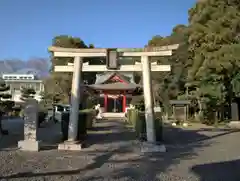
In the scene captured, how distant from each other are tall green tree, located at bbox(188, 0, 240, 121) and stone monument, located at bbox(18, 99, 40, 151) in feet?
51.3

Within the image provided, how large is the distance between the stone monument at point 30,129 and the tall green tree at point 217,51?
15625 mm

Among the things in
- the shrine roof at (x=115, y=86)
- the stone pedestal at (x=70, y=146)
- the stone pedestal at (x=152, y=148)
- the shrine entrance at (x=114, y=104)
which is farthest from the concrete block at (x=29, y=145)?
the shrine entrance at (x=114, y=104)

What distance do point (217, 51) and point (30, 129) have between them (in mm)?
17085

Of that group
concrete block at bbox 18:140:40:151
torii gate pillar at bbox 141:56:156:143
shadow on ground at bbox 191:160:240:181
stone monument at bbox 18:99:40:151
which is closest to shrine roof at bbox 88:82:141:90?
torii gate pillar at bbox 141:56:156:143

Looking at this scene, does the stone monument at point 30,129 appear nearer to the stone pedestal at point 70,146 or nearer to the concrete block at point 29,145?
the concrete block at point 29,145

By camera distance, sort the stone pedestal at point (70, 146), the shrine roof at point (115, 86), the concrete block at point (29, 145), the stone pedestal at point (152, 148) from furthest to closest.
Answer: the shrine roof at point (115, 86) < the stone pedestal at point (70, 146) < the stone pedestal at point (152, 148) < the concrete block at point (29, 145)

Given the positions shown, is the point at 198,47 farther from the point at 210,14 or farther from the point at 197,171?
the point at 197,171

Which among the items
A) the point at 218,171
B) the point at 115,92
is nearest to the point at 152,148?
the point at 218,171

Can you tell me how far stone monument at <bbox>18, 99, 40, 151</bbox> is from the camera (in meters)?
9.73

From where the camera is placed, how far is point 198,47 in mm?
25938

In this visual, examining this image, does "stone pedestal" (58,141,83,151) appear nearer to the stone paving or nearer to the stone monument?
the stone paving

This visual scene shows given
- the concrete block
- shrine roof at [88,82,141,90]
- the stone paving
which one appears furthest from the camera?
shrine roof at [88,82,141,90]

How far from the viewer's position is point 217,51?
22.8 metres

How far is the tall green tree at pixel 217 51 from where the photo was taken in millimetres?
22094
